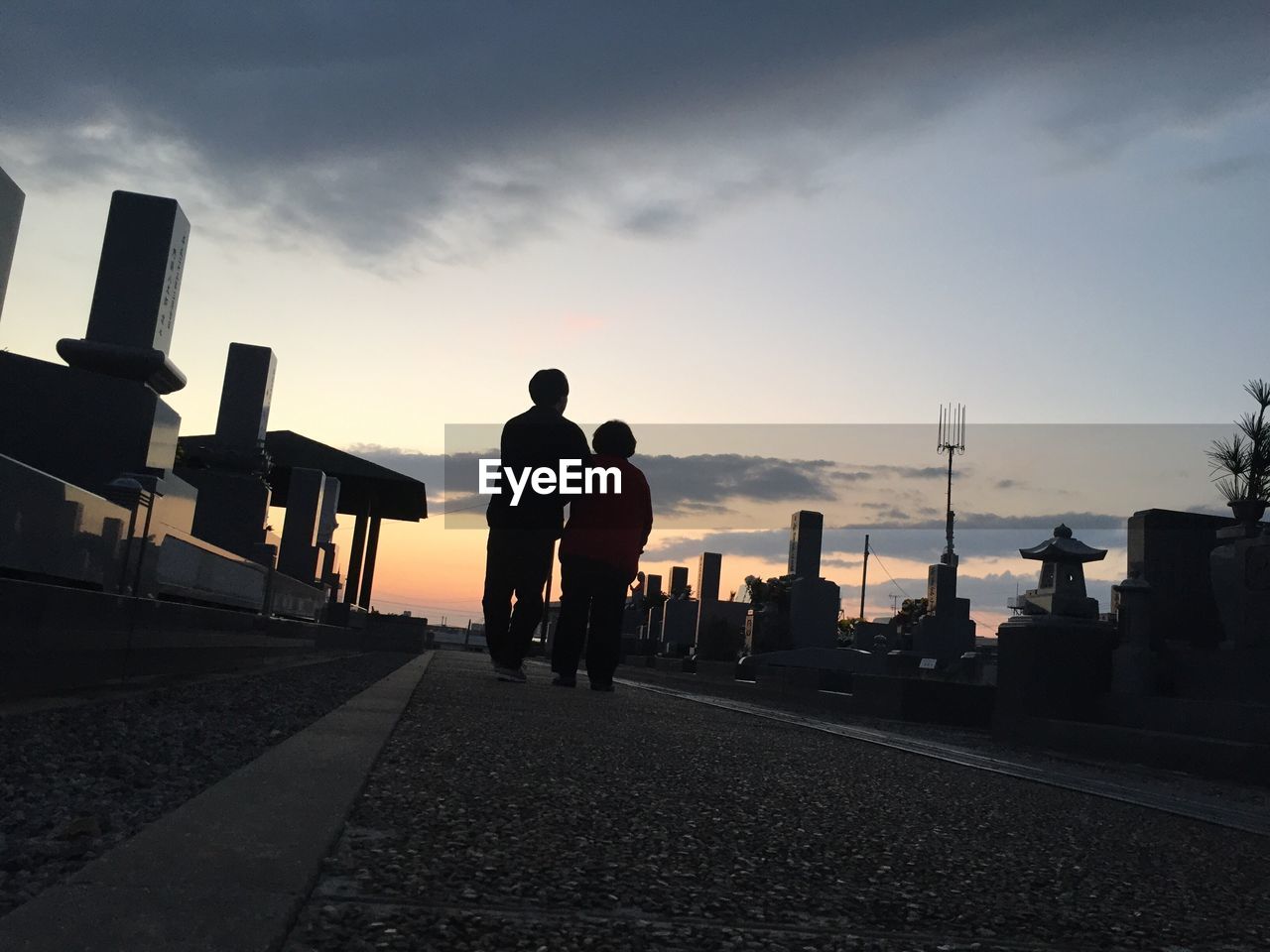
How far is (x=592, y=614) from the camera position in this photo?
26.9 ft

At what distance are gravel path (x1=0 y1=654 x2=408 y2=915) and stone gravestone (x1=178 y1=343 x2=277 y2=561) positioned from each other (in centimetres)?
984

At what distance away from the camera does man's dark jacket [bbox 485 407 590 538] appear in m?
7.79

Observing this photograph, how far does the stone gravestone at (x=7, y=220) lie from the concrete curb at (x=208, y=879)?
15.3 feet

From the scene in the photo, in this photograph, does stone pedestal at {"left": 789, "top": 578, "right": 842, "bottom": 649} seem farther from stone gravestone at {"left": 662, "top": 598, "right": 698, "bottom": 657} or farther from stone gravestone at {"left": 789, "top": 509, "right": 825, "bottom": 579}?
stone gravestone at {"left": 662, "top": 598, "right": 698, "bottom": 657}

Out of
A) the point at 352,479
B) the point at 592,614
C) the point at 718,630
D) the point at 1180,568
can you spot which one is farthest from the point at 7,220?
the point at 352,479

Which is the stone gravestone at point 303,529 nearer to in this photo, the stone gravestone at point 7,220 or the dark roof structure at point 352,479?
the dark roof structure at point 352,479

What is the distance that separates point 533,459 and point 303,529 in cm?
1453

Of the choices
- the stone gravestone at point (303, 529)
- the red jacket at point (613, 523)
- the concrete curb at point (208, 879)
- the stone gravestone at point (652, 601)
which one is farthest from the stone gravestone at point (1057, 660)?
the stone gravestone at point (652, 601)

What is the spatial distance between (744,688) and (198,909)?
58.4ft

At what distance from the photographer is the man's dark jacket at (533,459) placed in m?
7.79

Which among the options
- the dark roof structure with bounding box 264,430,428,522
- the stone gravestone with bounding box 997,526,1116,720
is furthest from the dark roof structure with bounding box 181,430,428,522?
the stone gravestone with bounding box 997,526,1116,720

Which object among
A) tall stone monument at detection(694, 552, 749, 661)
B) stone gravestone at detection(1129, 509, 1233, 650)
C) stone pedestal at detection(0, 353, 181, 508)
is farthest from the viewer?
tall stone monument at detection(694, 552, 749, 661)

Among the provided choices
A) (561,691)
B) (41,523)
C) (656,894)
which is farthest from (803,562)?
(656,894)

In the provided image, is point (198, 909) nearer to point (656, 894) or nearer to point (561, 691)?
point (656, 894)
